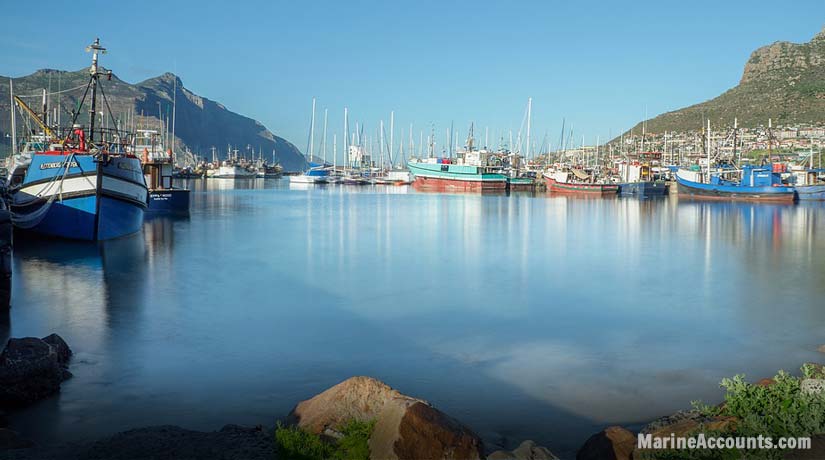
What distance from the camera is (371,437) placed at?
20.1 ft

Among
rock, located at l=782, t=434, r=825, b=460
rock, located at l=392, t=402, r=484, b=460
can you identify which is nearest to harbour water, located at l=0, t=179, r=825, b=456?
rock, located at l=392, t=402, r=484, b=460

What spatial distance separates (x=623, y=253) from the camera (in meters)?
25.2

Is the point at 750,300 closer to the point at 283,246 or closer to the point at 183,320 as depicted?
the point at 183,320

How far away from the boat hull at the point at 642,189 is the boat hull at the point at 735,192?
12.4 feet

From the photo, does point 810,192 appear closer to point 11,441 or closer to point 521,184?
point 521,184

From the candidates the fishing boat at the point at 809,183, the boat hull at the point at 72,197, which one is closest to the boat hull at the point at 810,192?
the fishing boat at the point at 809,183

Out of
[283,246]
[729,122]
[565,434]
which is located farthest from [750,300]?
[729,122]

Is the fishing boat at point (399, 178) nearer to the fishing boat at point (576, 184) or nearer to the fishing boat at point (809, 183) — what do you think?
the fishing boat at point (576, 184)

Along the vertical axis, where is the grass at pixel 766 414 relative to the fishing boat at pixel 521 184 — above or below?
below

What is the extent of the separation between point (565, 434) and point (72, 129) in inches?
954

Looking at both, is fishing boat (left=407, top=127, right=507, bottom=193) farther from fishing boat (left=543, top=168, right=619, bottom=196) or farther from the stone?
the stone

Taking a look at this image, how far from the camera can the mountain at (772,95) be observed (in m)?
117

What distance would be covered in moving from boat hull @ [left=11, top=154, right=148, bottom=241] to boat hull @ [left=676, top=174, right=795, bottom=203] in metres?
56.7

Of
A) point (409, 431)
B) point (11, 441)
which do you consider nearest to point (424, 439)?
point (409, 431)
